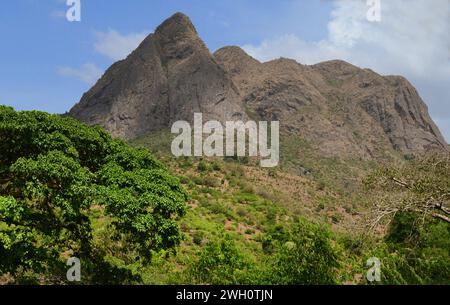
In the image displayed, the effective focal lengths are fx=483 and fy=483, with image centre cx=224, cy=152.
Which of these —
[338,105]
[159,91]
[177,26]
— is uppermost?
[177,26]

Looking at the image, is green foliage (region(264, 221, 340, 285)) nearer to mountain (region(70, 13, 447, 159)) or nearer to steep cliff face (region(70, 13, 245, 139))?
steep cliff face (region(70, 13, 245, 139))

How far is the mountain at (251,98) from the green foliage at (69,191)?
101m

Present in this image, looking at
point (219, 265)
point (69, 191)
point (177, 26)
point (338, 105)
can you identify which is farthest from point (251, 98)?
point (69, 191)

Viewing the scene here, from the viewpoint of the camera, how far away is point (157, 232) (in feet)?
60.1

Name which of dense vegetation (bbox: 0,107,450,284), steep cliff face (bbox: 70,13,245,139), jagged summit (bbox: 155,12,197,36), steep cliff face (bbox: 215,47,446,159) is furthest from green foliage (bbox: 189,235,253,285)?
jagged summit (bbox: 155,12,197,36)

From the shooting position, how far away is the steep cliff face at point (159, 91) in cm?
12562

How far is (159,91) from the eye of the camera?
135 meters

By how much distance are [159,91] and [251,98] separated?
110 ft

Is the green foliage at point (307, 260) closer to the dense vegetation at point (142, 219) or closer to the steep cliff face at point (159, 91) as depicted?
the dense vegetation at point (142, 219)

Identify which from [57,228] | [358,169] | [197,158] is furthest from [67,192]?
[358,169]

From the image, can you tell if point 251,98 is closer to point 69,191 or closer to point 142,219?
point 142,219

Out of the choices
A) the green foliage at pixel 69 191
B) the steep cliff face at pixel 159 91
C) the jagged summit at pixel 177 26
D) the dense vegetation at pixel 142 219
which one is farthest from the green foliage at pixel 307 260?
the jagged summit at pixel 177 26
